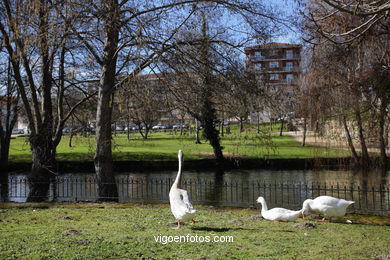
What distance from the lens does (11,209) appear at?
10977 millimetres

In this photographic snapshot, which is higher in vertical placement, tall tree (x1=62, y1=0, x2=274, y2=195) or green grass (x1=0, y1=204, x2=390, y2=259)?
tall tree (x1=62, y1=0, x2=274, y2=195)

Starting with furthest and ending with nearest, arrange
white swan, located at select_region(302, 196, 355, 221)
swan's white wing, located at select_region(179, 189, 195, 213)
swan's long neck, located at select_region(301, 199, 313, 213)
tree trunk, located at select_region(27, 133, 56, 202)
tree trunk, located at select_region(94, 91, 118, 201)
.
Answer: tree trunk, located at select_region(27, 133, 56, 202) < tree trunk, located at select_region(94, 91, 118, 201) < swan's long neck, located at select_region(301, 199, 313, 213) < white swan, located at select_region(302, 196, 355, 221) < swan's white wing, located at select_region(179, 189, 195, 213)

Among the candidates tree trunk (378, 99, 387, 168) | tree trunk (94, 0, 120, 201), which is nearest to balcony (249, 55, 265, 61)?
tree trunk (378, 99, 387, 168)

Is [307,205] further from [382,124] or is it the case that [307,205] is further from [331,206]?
[382,124]

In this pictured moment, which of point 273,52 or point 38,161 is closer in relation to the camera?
point 273,52

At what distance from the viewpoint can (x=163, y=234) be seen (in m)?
7.19

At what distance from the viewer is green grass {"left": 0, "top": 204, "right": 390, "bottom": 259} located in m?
5.94

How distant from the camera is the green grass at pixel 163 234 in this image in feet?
19.5

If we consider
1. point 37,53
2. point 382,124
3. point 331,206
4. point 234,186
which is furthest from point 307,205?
point 37,53

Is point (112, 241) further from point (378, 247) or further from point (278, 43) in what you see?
point (278, 43)

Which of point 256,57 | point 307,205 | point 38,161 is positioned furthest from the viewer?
point 38,161

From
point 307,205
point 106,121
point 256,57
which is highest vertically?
point 256,57

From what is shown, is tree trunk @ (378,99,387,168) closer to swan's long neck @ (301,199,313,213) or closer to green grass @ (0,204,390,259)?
green grass @ (0,204,390,259)

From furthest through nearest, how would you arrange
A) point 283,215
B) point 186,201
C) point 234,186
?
point 234,186 < point 283,215 < point 186,201
